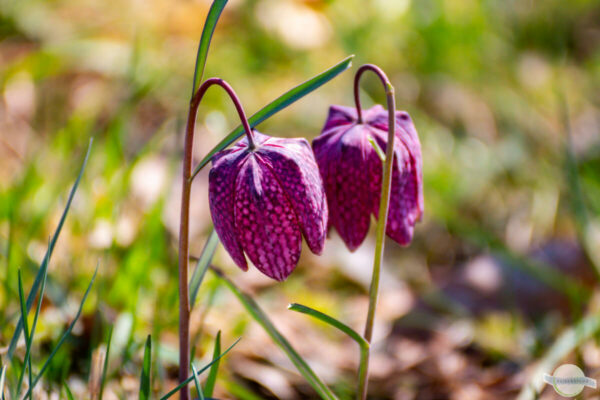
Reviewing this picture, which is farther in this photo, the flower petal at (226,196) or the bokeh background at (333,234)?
the bokeh background at (333,234)

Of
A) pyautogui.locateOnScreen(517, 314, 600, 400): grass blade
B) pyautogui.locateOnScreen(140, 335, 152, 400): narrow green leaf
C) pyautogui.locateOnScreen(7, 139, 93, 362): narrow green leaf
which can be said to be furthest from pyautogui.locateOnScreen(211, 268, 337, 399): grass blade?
pyautogui.locateOnScreen(517, 314, 600, 400): grass blade

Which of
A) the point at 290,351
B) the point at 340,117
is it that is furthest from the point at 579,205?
the point at 290,351

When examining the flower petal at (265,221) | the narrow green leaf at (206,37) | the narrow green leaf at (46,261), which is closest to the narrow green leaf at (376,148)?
the flower petal at (265,221)

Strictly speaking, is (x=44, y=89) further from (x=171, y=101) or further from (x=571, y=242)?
(x=571, y=242)

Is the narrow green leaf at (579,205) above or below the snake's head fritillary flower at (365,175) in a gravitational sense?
below

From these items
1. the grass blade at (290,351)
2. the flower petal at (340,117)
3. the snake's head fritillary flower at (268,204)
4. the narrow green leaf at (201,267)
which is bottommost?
the grass blade at (290,351)

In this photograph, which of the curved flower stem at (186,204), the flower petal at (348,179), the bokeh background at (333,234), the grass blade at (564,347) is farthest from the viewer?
the bokeh background at (333,234)

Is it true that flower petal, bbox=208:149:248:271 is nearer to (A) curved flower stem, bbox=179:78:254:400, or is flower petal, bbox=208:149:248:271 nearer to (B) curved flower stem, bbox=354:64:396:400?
(A) curved flower stem, bbox=179:78:254:400

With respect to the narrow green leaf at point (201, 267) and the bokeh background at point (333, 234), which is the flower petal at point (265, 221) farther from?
the bokeh background at point (333, 234)

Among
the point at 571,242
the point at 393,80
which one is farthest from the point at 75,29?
the point at 571,242
